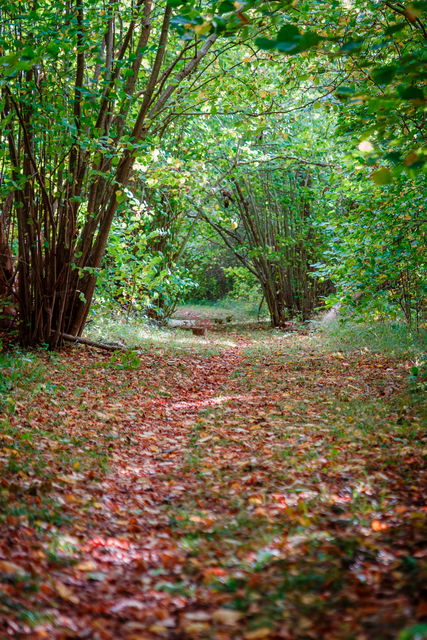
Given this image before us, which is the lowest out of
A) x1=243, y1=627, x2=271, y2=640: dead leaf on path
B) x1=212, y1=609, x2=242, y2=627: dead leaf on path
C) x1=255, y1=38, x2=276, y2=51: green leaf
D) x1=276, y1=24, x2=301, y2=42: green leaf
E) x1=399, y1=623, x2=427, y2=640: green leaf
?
x1=212, y1=609, x2=242, y2=627: dead leaf on path

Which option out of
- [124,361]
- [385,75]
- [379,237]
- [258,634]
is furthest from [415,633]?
[379,237]

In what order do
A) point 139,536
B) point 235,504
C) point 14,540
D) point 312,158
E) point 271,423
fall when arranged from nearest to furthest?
1. point 14,540
2. point 139,536
3. point 235,504
4. point 271,423
5. point 312,158

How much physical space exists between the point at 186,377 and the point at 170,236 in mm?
6797

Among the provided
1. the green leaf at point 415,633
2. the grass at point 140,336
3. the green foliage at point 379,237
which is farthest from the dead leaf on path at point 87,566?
the grass at point 140,336

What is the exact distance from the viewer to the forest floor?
191cm

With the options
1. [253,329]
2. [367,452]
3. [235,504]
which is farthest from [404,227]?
[253,329]

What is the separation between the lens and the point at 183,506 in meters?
3.13

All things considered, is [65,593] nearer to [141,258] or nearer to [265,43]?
[265,43]

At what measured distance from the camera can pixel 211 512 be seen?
3.02m

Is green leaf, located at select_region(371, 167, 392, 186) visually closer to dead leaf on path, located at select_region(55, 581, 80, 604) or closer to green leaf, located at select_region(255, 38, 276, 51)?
green leaf, located at select_region(255, 38, 276, 51)

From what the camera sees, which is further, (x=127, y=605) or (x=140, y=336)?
(x=140, y=336)

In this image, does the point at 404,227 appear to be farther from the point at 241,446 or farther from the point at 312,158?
the point at 312,158

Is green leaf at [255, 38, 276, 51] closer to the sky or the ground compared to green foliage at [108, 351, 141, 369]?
closer to the sky

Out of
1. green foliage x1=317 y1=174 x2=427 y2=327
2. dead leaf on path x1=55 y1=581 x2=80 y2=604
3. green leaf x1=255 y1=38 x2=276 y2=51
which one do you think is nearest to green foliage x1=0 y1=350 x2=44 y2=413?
dead leaf on path x1=55 y1=581 x2=80 y2=604
